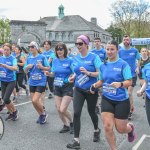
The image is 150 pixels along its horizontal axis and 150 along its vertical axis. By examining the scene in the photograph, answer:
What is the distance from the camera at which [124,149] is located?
706cm

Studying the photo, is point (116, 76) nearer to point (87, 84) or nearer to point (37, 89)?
point (87, 84)

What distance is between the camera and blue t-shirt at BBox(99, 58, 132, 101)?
6199 millimetres

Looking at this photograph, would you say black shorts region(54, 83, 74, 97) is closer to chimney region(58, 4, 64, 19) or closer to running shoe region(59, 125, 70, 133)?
running shoe region(59, 125, 70, 133)

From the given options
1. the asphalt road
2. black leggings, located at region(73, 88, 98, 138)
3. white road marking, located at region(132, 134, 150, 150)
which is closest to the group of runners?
black leggings, located at region(73, 88, 98, 138)

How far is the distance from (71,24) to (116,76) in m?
110

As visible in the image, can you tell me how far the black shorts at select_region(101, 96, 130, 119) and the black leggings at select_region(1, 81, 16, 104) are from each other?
3703 mm

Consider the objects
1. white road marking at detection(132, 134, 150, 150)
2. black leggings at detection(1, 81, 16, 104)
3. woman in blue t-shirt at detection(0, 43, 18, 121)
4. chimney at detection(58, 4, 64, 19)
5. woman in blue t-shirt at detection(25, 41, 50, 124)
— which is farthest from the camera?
chimney at detection(58, 4, 64, 19)

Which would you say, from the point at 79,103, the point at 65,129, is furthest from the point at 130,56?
the point at 79,103

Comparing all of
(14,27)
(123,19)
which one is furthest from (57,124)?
(14,27)

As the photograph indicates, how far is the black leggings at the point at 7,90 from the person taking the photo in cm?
934

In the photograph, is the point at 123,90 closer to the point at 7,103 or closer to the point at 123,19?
the point at 7,103

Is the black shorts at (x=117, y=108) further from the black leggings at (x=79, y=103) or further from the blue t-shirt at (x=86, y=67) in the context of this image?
the blue t-shirt at (x=86, y=67)

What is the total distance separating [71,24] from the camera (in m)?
115

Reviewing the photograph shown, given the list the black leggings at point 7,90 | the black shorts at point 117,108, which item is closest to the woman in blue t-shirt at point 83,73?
the black shorts at point 117,108
